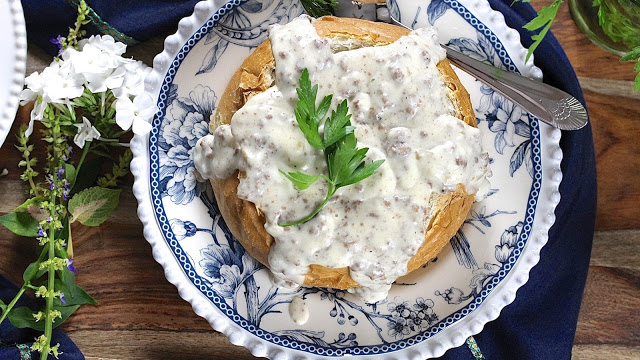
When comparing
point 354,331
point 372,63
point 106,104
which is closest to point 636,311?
point 354,331

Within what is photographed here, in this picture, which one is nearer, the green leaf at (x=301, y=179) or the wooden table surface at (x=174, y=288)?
the green leaf at (x=301, y=179)

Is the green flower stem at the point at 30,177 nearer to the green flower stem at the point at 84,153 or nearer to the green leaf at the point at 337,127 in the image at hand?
the green flower stem at the point at 84,153

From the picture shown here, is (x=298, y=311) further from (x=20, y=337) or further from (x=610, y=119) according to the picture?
(x=610, y=119)

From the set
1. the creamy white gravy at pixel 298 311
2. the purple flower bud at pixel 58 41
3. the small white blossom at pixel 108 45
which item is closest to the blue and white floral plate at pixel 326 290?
the creamy white gravy at pixel 298 311

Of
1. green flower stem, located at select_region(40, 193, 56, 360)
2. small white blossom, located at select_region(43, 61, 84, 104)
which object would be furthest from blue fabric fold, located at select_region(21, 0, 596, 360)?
small white blossom, located at select_region(43, 61, 84, 104)

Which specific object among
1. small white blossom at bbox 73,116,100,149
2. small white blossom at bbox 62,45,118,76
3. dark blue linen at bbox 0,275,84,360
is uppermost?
small white blossom at bbox 62,45,118,76

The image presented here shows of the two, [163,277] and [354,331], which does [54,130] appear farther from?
[354,331]

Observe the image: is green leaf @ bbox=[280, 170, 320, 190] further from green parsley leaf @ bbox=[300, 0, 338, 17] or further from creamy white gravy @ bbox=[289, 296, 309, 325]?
green parsley leaf @ bbox=[300, 0, 338, 17]
